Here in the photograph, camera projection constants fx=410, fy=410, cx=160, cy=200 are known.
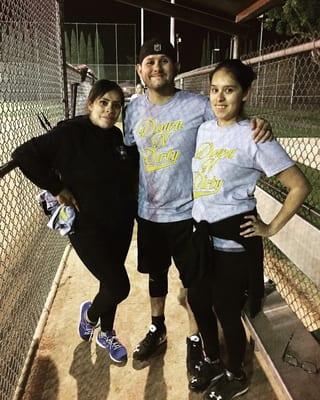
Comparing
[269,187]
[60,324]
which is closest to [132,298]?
[60,324]

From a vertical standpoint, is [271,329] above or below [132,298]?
above

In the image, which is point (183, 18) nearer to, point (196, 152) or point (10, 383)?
point (196, 152)

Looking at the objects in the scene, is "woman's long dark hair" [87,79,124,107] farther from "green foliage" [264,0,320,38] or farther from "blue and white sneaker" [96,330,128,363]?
"green foliage" [264,0,320,38]

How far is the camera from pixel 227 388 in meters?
2.39

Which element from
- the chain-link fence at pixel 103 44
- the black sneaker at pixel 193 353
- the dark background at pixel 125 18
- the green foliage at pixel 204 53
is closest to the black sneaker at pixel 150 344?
the black sneaker at pixel 193 353

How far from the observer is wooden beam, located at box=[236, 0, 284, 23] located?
2.64 metres

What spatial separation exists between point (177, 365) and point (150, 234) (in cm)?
90

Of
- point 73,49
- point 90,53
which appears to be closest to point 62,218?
point 90,53

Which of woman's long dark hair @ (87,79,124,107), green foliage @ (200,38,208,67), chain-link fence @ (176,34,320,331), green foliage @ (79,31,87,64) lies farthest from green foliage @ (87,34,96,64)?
woman's long dark hair @ (87,79,124,107)

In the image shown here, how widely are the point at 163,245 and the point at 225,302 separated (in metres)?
0.65

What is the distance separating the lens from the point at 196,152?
2238mm

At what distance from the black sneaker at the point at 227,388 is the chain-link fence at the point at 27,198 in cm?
116

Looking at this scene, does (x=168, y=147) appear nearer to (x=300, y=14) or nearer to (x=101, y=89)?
(x=101, y=89)

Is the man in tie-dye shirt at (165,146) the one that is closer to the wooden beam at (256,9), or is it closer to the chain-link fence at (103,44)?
the wooden beam at (256,9)
